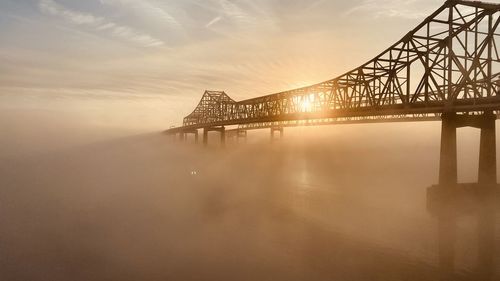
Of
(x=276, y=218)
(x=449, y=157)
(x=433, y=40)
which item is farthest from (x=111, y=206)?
(x=433, y=40)

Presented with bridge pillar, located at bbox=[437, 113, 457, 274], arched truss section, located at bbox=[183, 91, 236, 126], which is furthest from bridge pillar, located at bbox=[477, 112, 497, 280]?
arched truss section, located at bbox=[183, 91, 236, 126]

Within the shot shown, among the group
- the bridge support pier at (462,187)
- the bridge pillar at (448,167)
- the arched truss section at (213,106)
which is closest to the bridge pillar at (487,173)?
the bridge support pier at (462,187)

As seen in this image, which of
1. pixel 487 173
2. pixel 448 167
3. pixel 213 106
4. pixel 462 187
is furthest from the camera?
pixel 213 106

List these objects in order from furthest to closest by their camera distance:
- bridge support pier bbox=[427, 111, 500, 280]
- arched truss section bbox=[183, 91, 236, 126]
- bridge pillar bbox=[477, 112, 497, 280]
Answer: arched truss section bbox=[183, 91, 236, 126] < bridge pillar bbox=[477, 112, 497, 280] < bridge support pier bbox=[427, 111, 500, 280]

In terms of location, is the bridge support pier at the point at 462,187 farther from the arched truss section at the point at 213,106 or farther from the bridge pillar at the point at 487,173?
the arched truss section at the point at 213,106

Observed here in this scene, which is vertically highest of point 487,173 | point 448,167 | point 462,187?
point 448,167

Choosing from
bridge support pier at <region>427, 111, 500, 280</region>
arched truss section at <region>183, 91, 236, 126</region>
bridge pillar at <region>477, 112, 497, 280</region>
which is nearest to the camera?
bridge support pier at <region>427, 111, 500, 280</region>

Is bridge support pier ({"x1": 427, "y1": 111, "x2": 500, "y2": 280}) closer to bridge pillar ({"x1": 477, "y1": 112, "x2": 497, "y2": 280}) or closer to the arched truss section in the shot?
bridge pillar ({"x1": 477, "y1": 112, "x2": 497, "y2": 280})

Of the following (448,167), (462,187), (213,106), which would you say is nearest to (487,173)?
(462,187)

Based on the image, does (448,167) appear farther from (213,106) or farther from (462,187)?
(213,106)

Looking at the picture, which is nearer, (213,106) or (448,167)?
(448,167)

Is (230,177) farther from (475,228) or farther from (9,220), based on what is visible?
(475,228)

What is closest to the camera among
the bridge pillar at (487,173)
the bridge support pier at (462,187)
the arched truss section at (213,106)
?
the bridge support pier at (462,187)
